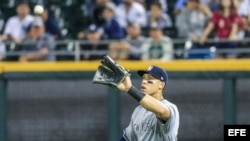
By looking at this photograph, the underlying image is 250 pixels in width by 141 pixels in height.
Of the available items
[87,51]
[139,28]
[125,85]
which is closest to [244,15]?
[139,28]

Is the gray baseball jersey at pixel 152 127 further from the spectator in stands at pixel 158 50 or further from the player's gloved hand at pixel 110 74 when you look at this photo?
the spectator in stands at pixel 158 50

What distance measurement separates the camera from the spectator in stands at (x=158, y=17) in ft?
42.7

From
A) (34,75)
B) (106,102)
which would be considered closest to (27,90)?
(34,75)

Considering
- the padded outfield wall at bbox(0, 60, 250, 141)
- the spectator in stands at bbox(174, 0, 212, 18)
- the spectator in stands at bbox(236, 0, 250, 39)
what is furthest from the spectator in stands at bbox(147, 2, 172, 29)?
the padded outfield wall at bbox(0, 60, 250, 141)

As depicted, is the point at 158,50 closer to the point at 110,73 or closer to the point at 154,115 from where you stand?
the point at 154,115

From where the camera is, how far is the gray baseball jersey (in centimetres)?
713

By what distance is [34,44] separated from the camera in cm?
1218

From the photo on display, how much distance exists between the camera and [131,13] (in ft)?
43.2

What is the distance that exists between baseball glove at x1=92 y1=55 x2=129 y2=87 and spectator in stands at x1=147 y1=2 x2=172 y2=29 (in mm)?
6521

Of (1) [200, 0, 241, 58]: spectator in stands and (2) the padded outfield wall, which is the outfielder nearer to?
(2) the padded outfield wall

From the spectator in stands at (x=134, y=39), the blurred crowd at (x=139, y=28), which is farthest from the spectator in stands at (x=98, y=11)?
the spectator in stands at (x=134, y=39)

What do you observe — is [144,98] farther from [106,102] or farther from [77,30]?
[77,30]

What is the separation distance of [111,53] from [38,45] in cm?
116

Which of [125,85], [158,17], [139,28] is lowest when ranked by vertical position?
[125,85]
